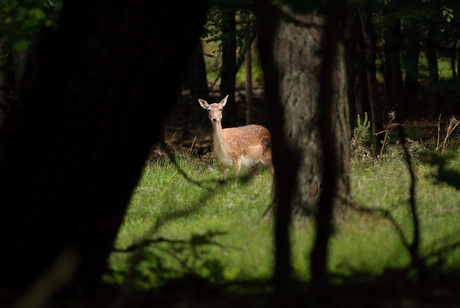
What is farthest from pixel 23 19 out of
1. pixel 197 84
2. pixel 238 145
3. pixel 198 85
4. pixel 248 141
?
pixel 198 85

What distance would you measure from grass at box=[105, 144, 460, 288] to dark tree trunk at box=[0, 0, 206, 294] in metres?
0.45

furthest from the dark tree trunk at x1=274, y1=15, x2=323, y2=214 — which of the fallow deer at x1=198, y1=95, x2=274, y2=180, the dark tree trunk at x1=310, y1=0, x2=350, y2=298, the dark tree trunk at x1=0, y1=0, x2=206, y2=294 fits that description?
the fallow deer at x1=198, y1=95, x2=274, y2=180

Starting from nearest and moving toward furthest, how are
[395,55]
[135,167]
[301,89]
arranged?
1. [135,167]
2. [395,55]
3. [301,89]

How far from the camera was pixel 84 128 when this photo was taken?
8.21 feet

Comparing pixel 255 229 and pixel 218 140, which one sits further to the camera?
pixel 218 140

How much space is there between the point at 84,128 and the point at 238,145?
23.1ft

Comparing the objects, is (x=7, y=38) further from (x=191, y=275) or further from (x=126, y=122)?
(x=191, y=275)

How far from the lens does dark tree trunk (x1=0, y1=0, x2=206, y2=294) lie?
249 cm

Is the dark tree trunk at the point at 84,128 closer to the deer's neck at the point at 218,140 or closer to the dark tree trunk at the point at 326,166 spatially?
the dark tree trunk at the point at 326,166

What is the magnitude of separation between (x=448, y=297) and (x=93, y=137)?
1.78 metres

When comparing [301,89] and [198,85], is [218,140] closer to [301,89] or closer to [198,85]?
A: [301,89]

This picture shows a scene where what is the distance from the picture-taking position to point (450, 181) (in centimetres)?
286

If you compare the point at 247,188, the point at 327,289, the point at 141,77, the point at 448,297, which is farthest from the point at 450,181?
the point at 247,188

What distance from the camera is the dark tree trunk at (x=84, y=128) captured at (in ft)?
8.18
